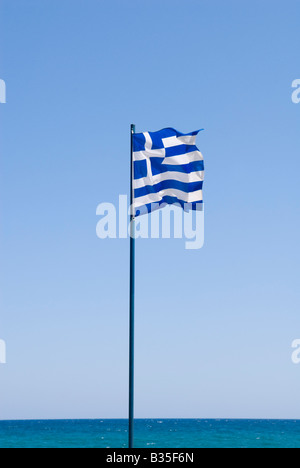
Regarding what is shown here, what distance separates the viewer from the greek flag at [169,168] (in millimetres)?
16469

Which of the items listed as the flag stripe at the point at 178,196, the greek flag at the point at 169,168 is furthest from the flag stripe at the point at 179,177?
the flag stripe at the point at 178,196

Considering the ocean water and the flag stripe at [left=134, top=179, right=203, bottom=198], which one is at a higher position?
the flag stripe at [left=134, top=179, right=203, bottom=198]

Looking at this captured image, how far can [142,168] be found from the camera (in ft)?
54.0

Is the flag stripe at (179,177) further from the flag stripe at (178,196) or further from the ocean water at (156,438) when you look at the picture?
the ocean water at (156,438)

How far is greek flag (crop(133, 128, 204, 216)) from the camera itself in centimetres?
1647

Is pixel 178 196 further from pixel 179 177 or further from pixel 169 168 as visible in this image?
pixel 169 168

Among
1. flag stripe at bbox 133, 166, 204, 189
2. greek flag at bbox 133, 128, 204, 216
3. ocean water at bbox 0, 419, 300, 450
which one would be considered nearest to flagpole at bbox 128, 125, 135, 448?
greek flag at bbox 133, 128, 204, 216

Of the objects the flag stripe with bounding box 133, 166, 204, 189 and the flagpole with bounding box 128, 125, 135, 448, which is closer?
the flagpole with bounding box 128, 125, 135, 448

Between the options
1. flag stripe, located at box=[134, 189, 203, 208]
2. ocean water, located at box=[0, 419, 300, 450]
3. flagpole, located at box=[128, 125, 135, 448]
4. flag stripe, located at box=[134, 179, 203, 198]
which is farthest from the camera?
ocean water, located at box=[0, 419, 300, 450]

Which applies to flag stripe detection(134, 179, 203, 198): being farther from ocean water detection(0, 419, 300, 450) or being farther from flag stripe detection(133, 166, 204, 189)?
ocean water detection(0, 419, 300, 450)

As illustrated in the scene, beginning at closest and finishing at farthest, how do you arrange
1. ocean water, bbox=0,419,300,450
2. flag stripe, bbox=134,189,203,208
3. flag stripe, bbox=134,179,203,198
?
flag stripe, bbox=134,189,203,208 < flag stripe, bbox=134,179,203,198 < ocean water, bbox=0,419,300,450

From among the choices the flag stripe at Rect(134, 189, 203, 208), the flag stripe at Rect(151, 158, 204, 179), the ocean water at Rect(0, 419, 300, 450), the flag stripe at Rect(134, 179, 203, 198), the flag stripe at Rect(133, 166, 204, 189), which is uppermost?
the flag stripe at Rect(151, 158, 204, 179)

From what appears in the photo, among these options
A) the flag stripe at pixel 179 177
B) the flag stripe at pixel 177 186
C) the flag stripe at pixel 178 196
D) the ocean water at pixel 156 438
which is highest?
the flag stripe at pixel 179 177
